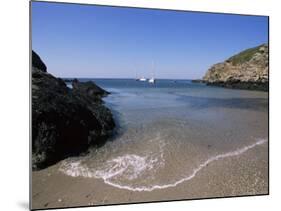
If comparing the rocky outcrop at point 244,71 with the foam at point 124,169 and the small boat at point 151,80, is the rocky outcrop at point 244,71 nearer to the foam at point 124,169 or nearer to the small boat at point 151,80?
the small boat at point 151,80

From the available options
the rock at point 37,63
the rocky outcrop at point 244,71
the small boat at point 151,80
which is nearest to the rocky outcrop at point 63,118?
the rock at point 37,63

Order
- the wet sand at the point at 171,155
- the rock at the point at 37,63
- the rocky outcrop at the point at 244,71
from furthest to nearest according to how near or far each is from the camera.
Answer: the rocky outcrop at the point at 244,71
the wet sand at the point at 171,155
the rock at the point at 37,63

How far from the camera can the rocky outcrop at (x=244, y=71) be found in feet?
11.1

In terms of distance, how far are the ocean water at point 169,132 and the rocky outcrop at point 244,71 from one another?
0.09 meters

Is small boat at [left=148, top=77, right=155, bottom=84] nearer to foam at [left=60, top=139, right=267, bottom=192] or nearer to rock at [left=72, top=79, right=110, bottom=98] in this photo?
rock at [left=72, top=79, right=110, bottom=98]

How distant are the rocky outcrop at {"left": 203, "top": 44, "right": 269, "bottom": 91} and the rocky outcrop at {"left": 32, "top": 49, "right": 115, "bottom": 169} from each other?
3.50ft

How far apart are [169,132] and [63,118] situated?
97 centimetres

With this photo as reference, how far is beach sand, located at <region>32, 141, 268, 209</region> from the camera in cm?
287

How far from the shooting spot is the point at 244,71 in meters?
3.54

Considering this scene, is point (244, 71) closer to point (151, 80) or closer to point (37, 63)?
point (151, 80)

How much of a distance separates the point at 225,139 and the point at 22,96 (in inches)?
73.8

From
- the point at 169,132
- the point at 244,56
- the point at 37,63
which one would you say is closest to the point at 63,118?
the point at 37,63

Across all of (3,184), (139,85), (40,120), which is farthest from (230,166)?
(3,184)
